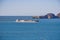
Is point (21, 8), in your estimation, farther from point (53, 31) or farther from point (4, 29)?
point (53, 31)

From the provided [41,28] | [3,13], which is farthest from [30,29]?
[3,13]

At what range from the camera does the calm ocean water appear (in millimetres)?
2594

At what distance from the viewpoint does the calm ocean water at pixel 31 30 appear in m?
2.59

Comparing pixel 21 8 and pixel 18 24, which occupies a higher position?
pixel 21 8

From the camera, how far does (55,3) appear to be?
2.72 meters

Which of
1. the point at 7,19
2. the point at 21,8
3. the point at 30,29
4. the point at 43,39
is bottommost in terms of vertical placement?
the point at 43,39

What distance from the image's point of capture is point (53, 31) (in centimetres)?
262

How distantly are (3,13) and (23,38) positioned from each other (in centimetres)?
61

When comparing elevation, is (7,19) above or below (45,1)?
below

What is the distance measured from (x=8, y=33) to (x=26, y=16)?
1.53 feet

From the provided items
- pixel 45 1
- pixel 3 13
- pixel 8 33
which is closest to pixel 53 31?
pixel 45 1

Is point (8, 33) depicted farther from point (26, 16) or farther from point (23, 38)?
point (26, 16)

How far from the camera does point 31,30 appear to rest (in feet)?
8.63

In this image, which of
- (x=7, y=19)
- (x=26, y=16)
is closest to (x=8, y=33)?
(x=7, y=19)
